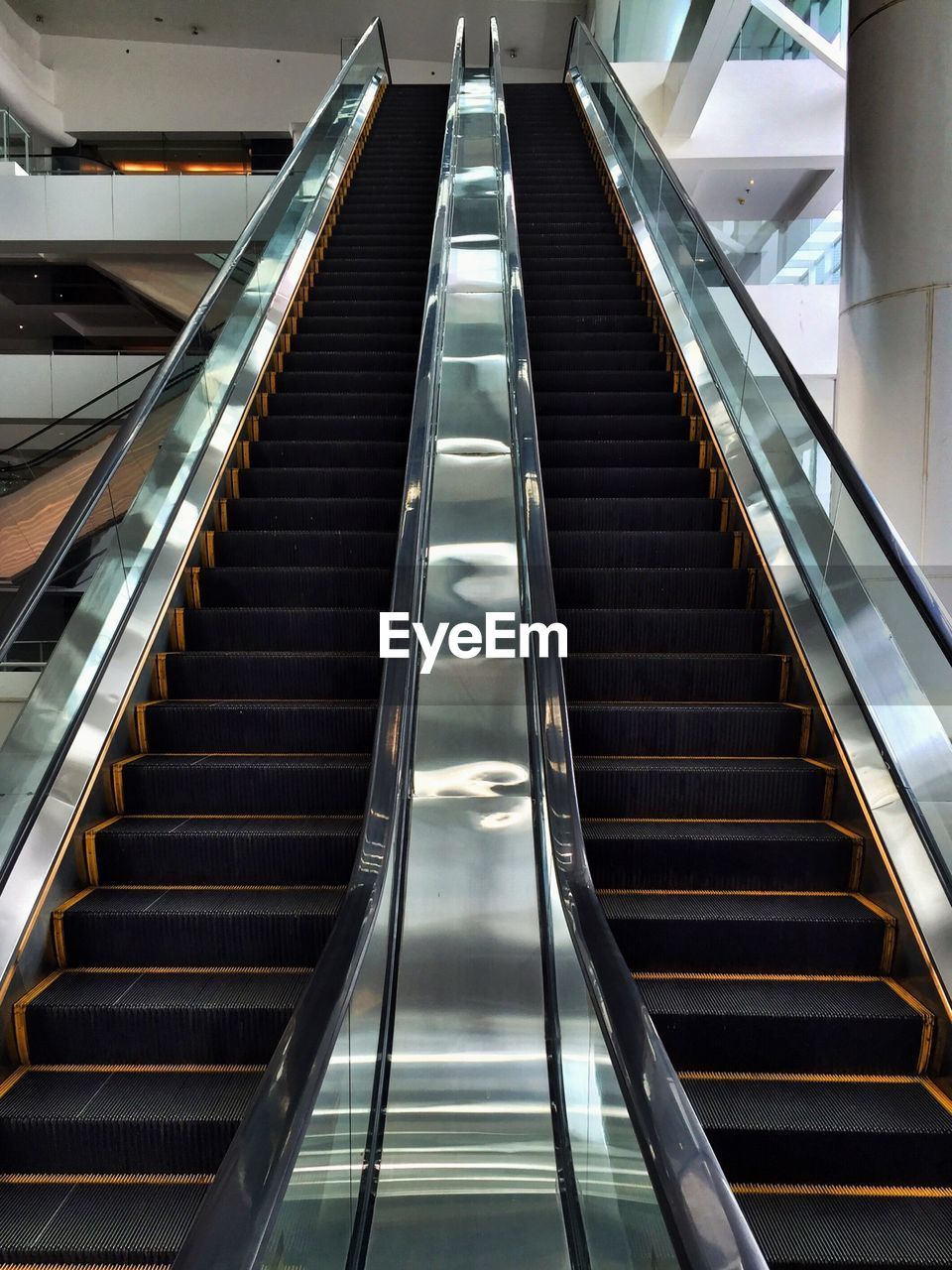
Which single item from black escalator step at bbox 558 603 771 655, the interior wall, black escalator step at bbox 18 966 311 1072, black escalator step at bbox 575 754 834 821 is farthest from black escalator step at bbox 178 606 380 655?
the interior wall

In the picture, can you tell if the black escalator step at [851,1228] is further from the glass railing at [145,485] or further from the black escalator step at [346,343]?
the black escalator step at [346,343]

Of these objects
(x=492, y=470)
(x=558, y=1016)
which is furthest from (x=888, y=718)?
(x=492, y=470)

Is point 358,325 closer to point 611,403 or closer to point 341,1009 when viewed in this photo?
point 611,403

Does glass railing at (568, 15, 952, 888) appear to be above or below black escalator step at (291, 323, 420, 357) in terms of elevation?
below

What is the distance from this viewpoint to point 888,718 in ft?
11.0

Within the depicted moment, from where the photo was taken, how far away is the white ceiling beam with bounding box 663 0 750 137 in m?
9.02

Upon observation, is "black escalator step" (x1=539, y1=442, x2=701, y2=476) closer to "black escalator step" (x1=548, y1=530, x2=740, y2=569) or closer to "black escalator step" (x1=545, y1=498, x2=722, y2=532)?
"black escalator step" (x1=545, y1=498, x2=722, y2=532)

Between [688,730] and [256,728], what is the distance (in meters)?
1.61

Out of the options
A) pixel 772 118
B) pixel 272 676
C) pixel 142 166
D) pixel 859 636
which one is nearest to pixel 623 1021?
pixel 859 636

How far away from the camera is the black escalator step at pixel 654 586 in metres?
4.41

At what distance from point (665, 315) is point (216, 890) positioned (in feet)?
14.8

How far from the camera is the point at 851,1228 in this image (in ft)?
7.68

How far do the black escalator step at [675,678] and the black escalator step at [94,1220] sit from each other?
7.19ft

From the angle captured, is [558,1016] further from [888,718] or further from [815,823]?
[888,718]
